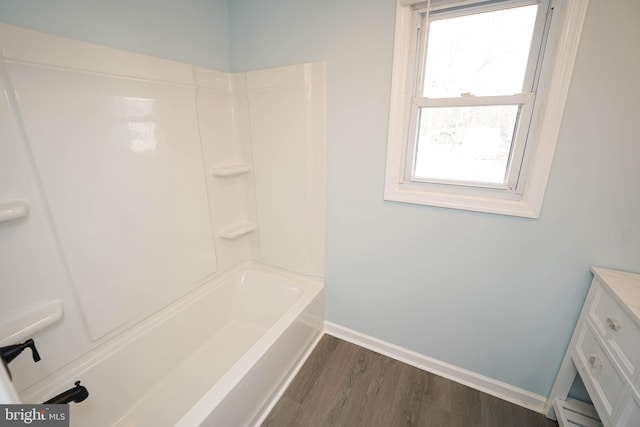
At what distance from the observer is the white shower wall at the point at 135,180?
0.98m

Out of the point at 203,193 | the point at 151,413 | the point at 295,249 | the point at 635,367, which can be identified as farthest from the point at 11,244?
the point at 635,367

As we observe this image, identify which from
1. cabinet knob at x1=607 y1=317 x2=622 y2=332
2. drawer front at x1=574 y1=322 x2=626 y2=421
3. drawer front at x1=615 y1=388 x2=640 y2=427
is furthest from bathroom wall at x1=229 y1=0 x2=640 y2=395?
drawer front at x1=615 y1=388 x2=640 y2=427

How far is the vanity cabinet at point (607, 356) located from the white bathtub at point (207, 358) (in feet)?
4.39

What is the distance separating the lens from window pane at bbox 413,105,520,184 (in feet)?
4.05

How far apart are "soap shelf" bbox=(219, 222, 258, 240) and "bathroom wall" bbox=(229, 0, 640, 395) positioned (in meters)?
0.65

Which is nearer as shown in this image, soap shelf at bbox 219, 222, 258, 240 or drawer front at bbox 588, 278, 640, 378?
drawer front at bbox 588, 278, 640, 378

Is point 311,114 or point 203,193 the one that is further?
point 203,193

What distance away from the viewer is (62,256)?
3.58ft

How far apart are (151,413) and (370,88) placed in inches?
80.6

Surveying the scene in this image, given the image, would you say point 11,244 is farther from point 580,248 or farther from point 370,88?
point 580,248

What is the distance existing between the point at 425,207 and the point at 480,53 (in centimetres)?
77

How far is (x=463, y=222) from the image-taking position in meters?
1.33

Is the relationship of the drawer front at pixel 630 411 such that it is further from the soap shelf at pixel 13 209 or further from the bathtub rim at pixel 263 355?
the soap shelf at pixel 13 209

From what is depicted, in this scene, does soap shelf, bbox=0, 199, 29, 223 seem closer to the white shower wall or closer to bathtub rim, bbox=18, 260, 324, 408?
the white shower wall
